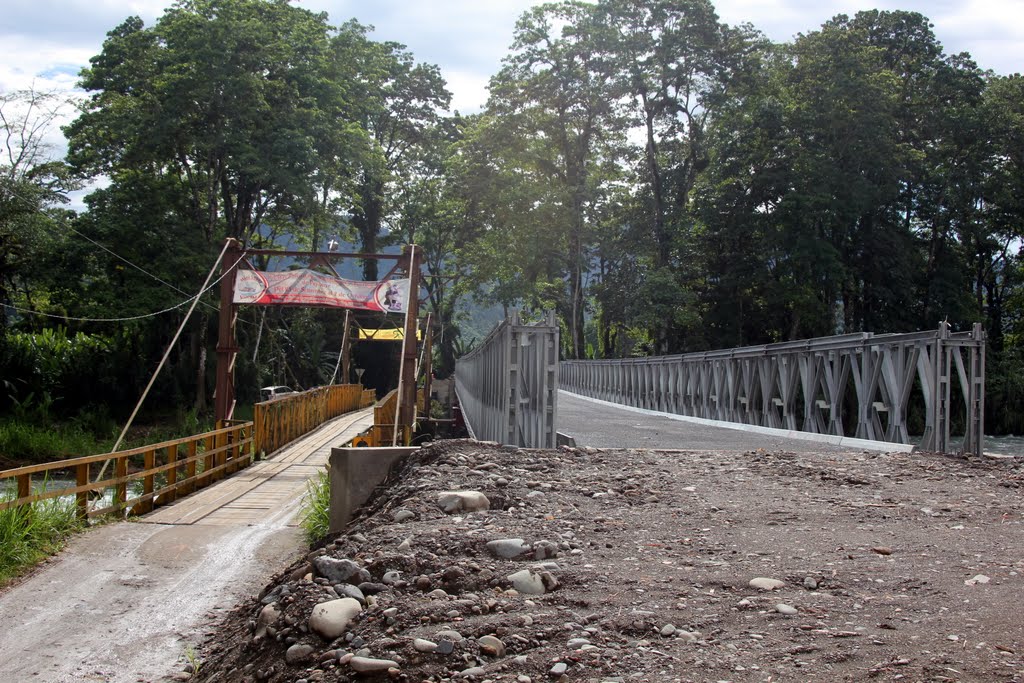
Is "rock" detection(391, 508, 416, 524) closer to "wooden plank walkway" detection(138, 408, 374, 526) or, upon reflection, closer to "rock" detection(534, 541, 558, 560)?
"rock" detection(534, 541, 558, 560)

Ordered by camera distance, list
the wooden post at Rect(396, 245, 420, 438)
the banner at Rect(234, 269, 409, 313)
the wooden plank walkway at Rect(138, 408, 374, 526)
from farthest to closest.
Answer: the wooden post at Rect(396, 245, 420, 438) < the banner at Rect(234, 269, 409, 313) < the wooden plank walkway at Rect(138, 408, 374, 526)

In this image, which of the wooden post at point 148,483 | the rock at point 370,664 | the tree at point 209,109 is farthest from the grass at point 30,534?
the tree at point 209,109

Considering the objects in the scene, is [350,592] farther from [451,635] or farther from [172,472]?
[172,472]

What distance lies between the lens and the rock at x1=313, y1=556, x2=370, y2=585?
5699mm

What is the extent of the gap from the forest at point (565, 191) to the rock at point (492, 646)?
25.4 metres

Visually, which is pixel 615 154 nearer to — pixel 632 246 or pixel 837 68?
pixel 632 246

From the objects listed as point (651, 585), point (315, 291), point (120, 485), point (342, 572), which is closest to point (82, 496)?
point (120, 485)

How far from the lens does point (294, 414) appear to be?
82.9 ft

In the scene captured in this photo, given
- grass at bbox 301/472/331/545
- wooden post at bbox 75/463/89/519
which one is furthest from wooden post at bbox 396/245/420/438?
wooden post at bbox 75/463/89/519

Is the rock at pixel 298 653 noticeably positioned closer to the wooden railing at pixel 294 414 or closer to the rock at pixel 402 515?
the rock at pixel 402 515

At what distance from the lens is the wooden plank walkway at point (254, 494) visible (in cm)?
1295

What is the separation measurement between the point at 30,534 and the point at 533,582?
7.18 meters

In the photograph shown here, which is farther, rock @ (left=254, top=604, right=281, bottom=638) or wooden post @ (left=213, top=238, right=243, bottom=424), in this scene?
wooden post @ (left=213, top=238, right=243, bottom=424)

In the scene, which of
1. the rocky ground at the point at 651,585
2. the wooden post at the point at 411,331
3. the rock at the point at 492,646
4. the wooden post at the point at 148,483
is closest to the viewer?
the rocky ground at the point at 651,585
